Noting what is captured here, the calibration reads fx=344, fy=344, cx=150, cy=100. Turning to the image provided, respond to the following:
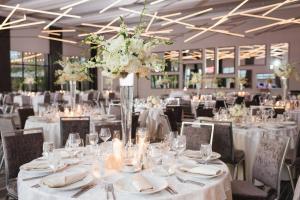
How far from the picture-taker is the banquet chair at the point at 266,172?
298 centimetres

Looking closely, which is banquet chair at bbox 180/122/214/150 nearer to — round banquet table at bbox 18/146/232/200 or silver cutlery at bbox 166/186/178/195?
round banquet table at bbox 18/146/232/200

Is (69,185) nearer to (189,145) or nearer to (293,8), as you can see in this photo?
(189,145)

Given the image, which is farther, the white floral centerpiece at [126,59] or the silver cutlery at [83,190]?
the white floral centerpiece at [126,59]

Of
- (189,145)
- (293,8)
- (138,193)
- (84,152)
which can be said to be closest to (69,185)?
(138,193)

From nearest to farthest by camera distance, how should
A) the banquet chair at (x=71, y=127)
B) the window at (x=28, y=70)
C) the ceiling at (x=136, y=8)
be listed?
the banquet chair at (x=71, y=127) → the ceiling at (x=136, y=8) → the window at (x=28, y=70)

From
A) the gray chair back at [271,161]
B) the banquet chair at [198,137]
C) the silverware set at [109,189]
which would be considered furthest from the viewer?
Answer: the banquet chair at [198,137]

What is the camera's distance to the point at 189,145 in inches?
152

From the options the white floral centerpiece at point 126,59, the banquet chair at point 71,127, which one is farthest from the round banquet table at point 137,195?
the banquet chair at point 71,127

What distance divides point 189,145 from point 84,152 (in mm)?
1318

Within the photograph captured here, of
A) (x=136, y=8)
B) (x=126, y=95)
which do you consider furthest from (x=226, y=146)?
(x=136, y=8)

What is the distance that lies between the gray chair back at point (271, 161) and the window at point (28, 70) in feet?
48.4

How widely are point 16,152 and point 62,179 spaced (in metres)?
A: 1.30

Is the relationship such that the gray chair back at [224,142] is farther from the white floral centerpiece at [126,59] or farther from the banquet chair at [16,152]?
the banquet chair at [16,152]

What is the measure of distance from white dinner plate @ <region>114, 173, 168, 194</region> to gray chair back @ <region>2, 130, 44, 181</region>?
1.45 metres
